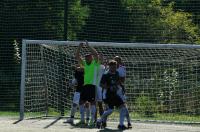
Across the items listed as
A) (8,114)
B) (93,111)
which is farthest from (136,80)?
(8,114)

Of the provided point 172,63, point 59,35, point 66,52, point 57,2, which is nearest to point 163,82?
point 172,63

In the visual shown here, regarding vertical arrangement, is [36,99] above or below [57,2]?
below

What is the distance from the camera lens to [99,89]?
18.1 metres

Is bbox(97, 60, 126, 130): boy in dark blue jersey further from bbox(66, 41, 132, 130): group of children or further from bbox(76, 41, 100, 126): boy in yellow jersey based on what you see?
bbox(76, 41, 100, 126): boy in yellow jersey

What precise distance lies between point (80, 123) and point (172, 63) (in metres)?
3.71

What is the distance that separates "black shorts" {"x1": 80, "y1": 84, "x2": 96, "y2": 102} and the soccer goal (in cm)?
218

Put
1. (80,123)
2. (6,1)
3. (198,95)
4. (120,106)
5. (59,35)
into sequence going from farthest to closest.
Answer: (6,1) → (59,35) → (198,95) → (80,123) → (120,106)

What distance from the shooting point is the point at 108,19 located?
2303 cm

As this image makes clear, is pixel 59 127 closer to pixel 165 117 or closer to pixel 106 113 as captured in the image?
pixel 106 113

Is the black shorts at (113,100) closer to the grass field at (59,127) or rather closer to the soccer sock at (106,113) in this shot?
the soccer sock at (106,113)

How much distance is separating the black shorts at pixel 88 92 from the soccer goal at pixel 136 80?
2.18 meters

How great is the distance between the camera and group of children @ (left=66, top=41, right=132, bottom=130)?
54.5 ft

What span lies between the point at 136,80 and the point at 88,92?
3.05 metres

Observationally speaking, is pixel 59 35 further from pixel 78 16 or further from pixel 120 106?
pixel 120 106
